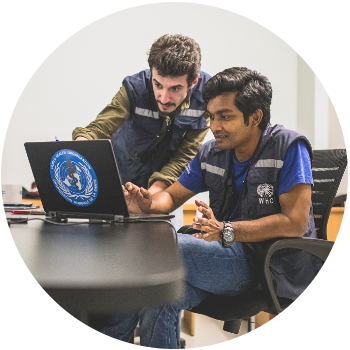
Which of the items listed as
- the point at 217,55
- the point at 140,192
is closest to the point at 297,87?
the point at 217,55

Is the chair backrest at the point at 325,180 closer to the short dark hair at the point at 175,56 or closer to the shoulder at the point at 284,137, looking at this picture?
the shoulder at the point at 284,137

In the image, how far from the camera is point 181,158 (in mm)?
1338

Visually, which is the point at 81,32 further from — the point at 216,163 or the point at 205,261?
the point at 205,261

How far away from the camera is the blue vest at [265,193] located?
120 cm

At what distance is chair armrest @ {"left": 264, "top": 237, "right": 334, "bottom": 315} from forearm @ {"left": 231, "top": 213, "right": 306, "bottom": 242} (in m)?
0.02

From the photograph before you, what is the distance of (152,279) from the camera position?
3.13 ft

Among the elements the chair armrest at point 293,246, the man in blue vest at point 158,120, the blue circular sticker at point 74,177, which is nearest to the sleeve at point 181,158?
the man in blue vest at point 158,120

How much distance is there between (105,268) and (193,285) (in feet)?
1.04

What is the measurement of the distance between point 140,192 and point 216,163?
1.00ft

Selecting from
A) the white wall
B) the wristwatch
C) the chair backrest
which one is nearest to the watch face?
the wristwatch

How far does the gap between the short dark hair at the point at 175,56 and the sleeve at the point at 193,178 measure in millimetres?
286

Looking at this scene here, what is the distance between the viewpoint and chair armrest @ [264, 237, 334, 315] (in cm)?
120

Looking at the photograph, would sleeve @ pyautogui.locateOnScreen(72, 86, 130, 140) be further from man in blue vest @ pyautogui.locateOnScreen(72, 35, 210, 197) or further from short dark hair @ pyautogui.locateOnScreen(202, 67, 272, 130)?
short dark hair @ pyautogui.locateOnScreen(202, 67, 272, 130)

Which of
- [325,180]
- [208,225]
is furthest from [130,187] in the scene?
[325,180]
